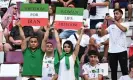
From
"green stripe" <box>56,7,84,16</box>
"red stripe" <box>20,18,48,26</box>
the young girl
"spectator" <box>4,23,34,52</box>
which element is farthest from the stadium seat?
the young girl

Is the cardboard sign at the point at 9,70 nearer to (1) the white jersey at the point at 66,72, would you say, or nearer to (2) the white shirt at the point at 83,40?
(1) the white jersey at the point at 66,72

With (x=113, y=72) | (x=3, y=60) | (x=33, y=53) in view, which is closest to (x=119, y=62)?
(x=113, y=72)

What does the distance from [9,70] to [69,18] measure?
1.55 metres

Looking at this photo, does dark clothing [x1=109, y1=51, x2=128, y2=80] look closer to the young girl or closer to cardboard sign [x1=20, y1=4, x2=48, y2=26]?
the young girl

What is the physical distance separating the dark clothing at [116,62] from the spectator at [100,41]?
434mm

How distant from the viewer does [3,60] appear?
11312mm

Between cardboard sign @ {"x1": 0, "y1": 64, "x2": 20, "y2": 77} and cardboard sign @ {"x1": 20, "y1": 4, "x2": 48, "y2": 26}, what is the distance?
0.85m

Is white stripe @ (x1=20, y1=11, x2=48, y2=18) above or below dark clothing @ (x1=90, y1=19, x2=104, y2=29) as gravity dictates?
above

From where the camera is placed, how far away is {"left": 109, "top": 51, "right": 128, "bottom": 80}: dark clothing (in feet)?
34.4

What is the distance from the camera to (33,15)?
35.0 ft

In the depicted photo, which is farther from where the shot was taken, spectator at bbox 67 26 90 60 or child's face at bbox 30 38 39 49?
spectator at bbox 67 26 90 60

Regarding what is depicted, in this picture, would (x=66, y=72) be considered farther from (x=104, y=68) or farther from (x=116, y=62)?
(x=116, y=62)

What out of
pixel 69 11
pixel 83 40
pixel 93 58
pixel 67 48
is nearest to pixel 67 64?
pixel 67 48

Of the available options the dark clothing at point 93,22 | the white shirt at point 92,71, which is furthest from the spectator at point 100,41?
the white shirt at point 92,71
